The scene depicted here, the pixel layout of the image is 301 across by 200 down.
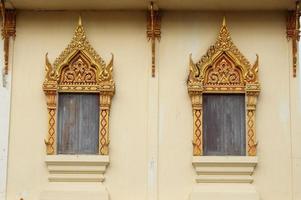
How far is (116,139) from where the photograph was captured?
9.88m

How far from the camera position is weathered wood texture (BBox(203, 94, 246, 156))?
9.83 meters


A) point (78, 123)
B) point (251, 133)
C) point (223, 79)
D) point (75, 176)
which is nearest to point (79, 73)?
point (78, 123)

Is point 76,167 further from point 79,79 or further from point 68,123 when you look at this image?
point 79,79

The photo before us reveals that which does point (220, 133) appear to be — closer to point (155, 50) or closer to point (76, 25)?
point (155, 50)

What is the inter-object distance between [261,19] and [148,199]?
3.45 metres

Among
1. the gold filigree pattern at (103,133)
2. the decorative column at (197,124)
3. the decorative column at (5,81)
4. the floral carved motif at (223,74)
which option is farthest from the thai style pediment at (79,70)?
the floral carved motif at (223,74)

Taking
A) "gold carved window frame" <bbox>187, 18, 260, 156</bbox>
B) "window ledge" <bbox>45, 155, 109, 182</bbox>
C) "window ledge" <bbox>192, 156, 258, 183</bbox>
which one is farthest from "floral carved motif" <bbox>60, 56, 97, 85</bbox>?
"window ledge" <bbox>192, 156, 258, 183</bbox>

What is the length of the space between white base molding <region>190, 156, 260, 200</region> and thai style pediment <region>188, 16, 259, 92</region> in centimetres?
113

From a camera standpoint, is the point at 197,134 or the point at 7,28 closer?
the point at 197,134

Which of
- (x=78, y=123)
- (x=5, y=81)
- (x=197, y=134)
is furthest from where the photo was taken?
(x=5, y=81)

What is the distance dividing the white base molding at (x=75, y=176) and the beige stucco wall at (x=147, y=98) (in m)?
0.15

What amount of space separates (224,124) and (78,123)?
2331 mm

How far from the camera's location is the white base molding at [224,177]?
31.4ft

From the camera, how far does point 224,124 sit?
32.4 ft
